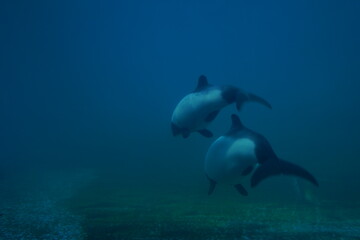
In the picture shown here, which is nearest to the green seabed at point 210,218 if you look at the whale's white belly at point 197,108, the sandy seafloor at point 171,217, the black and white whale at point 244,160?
the sandy seafloor at point 171,217

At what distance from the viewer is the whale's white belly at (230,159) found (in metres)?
4.59

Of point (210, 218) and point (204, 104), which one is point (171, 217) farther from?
point (204, 104)

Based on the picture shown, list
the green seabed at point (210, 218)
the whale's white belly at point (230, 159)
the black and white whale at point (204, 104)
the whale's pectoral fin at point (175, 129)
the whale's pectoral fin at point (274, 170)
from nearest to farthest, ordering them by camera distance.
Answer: the whale's pectoral fin at point (274, 170) < the whale's white belly at point (230, 159) < the black and white whale at point (204, 104) < the green seabed at point (210, 218) < the whale's pectoral fin at point (175, 129)

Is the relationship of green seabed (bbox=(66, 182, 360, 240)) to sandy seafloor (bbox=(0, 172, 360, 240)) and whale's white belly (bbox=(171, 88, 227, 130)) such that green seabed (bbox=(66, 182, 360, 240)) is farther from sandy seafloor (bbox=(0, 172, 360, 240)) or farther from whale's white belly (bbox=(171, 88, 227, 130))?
whale's white belly (bbox=(171, 88, 227, 130))

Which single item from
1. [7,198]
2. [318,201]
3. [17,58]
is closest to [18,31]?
[17,58]

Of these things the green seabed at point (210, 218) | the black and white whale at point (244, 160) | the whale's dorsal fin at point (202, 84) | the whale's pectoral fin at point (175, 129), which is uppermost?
the whale's dorsal fin at point (202, 84)

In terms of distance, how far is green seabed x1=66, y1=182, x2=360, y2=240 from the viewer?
5.47 meters

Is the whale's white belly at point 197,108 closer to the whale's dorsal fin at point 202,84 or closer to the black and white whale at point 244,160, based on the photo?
the whale's dorsal fin at point 202,84

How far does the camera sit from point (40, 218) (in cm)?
718

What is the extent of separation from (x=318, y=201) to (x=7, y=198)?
419 inches

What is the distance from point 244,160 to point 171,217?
3.09 meters

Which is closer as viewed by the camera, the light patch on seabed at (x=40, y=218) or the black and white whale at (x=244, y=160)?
the black and white whale at (x=244, y=160)

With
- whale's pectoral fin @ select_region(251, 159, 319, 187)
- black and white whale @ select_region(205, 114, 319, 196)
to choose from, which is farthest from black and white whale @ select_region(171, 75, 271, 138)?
whale's pectoral fin @ select_region(251, 159, 319, 187)

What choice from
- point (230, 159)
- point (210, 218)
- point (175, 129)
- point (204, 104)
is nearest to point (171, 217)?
point (210, 218)
